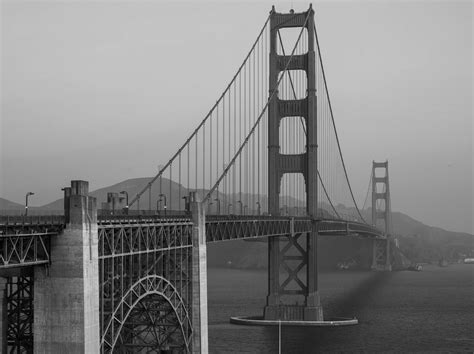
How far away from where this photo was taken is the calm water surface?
86625mm

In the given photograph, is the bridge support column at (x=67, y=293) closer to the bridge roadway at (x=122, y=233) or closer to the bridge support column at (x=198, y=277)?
the bridge roadway at (x=122, y=233)

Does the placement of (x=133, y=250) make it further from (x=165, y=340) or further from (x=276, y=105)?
(x=276, y=105)

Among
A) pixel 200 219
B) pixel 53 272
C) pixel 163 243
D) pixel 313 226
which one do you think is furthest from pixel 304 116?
pixel 53 272

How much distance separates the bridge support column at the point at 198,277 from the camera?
2299 inches

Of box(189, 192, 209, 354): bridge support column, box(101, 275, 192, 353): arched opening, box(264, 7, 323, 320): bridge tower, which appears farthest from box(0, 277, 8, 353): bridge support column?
box(264, 7, 323, 320): bridge tower

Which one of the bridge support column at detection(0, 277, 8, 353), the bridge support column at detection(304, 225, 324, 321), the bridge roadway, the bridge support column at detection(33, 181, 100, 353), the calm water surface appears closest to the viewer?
the bridge roadway

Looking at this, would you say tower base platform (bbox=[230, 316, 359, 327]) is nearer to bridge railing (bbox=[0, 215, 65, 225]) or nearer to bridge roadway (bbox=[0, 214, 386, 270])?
bridge roadway (bbox=[0, 214, 386, 270])

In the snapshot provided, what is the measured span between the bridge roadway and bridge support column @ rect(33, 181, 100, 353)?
528 mm

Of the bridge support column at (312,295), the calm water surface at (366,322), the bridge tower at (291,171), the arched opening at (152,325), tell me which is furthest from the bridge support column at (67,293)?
the bridge support column at (312,295)

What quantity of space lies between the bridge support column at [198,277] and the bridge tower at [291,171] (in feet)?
117

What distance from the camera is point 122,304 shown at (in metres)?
45.9

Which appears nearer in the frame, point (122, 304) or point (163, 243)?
point (122, 304)

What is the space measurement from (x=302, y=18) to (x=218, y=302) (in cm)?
4890

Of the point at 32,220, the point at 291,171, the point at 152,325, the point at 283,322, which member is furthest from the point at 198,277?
the point at 291,171
